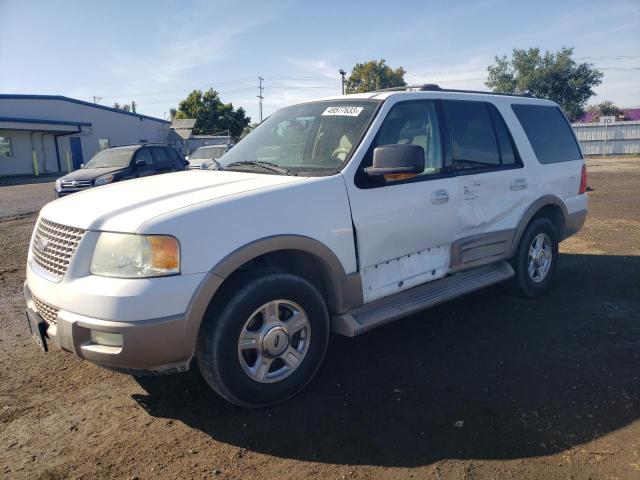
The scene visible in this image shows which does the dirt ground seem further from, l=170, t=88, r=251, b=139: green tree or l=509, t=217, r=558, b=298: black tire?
l=170, t=88, r=251, b=139: green tree

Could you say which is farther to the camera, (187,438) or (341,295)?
(341,295)

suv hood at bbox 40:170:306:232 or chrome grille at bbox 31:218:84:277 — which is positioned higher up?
suv hood at bbox 40:170:306:232

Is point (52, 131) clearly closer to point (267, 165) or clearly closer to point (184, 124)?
point (184, 124)

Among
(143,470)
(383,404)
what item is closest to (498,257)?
(383,404)

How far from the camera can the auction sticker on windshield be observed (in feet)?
12.6

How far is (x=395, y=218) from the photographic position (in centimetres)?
362

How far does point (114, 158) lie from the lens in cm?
1364

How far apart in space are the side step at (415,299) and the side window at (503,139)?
101 cm

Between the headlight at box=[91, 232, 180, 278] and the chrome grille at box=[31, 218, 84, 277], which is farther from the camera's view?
the chrome grille at box=[31, 218, 84, 277]

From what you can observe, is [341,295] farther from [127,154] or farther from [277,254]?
[127,154]

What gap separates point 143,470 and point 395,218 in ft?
7.45

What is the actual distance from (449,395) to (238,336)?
57.0 inches

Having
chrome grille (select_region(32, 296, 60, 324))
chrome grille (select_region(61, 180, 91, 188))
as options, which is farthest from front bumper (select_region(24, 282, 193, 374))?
chrome grille (select_region(61, 180, 91, 188))

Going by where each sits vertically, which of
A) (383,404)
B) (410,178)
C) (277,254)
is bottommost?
(383,404)
